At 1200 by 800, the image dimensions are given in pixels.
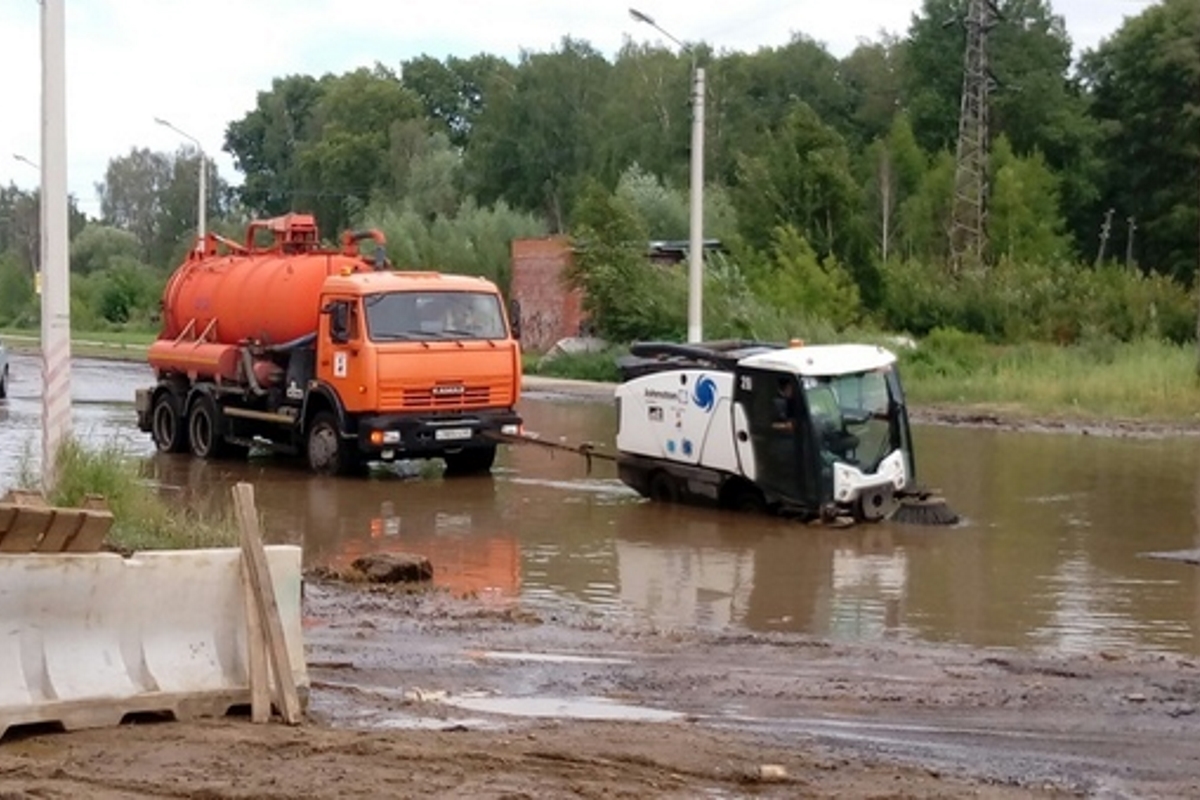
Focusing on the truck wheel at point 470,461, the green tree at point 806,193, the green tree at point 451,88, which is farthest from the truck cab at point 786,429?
the green tree at point 451,88

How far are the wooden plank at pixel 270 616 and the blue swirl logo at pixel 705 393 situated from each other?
1152 centimetres

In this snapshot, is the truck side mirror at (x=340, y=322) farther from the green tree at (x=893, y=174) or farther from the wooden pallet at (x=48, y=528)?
the green tree at (x=893, y=174)

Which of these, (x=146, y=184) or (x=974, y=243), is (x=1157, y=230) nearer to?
(x=974, y=243)

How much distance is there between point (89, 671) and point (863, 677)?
4304mm

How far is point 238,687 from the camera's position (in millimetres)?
8891

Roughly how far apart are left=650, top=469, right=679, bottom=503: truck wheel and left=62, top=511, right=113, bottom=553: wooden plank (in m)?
12.3

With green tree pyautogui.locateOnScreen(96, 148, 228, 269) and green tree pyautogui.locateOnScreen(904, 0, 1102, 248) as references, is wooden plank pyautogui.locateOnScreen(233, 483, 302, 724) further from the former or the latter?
green tree pyautogui.locateOnScreen(96, 148, 228, 269)

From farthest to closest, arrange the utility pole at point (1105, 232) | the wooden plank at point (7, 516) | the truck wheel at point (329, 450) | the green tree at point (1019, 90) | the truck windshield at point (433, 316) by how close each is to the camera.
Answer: the green tree at point (1019, 90) → the utility pole at point (1105, 232) → the truck wheel at point (329, 450) → the truck windshield at point (433, 316) → the wooden plank at point (7, 516)

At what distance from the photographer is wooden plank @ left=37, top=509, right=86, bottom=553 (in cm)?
881

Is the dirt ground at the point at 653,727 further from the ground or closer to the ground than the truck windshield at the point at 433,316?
closer to the ground

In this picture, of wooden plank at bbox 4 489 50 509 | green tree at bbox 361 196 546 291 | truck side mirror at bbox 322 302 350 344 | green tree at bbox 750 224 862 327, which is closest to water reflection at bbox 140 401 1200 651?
truck side mirror at bbox 322 302 350 344

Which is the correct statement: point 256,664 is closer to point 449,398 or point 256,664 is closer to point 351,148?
point 449,398

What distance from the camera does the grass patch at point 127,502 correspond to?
1400 cm

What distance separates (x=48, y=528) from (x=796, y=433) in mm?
11290
